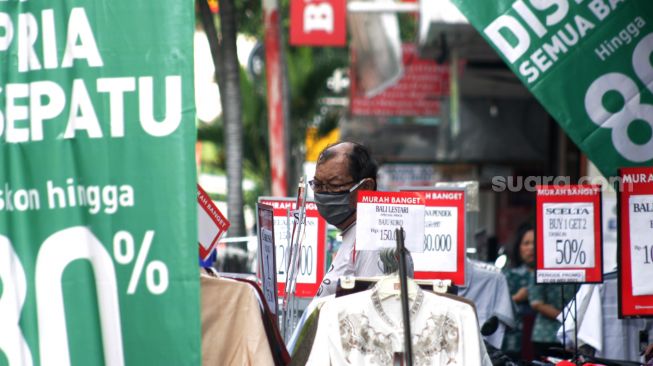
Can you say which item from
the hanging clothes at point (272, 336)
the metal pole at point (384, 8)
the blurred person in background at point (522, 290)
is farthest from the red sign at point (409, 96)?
the hanging clothes at point (272, 336)

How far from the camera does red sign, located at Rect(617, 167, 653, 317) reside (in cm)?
548

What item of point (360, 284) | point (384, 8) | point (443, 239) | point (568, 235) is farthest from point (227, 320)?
point (384, 8)

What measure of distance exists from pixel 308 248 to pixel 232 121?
5.98 meters

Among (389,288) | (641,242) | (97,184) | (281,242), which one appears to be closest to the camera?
(97,184)

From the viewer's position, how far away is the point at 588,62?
5988 mm

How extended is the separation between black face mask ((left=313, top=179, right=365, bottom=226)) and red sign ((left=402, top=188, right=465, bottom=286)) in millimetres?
1561

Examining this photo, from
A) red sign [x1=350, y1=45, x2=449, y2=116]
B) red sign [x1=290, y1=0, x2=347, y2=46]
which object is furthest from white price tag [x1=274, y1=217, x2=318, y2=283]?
red sign [x1=350, y1=45, x2=449, y2=116]

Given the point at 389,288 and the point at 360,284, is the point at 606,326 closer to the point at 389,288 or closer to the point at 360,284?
the point at 360,284

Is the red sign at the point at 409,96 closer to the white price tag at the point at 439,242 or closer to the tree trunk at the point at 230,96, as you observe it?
the tree trunk at the point at 230,96

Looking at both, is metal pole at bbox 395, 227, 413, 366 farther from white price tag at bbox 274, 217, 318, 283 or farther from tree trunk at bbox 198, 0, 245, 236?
tree trunk at bbox 198, 0, 245, 236

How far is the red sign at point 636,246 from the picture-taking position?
5.48 metres

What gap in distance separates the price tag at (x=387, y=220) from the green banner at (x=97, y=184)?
3.60 feet

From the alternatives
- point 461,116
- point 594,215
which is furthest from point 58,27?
point 461,116

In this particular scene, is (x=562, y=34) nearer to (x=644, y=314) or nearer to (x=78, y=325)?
(x=644, y=314)
